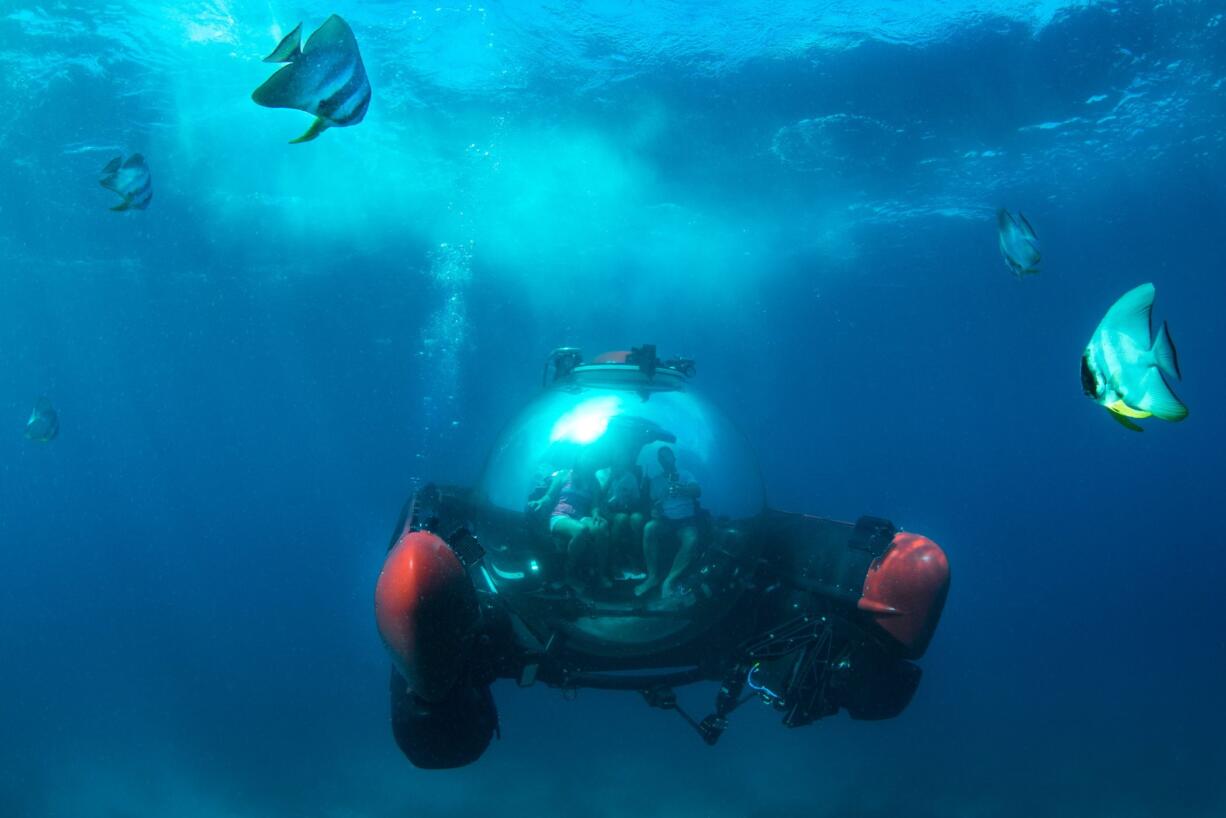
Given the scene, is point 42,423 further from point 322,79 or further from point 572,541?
point 322,79

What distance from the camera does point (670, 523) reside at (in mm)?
3863

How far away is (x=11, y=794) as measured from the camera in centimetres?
1591

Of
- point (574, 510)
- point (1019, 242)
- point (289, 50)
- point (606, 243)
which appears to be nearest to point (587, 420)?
point (574, 510)

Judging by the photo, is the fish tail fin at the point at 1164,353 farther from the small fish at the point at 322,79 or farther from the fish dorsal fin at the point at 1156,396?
the small fish at the point at 322,79

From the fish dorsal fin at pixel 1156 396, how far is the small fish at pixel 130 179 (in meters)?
5.70

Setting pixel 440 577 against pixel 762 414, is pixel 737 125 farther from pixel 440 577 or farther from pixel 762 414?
pixel 762 414

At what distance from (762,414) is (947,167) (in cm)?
4632

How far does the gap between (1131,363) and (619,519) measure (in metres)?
2.48

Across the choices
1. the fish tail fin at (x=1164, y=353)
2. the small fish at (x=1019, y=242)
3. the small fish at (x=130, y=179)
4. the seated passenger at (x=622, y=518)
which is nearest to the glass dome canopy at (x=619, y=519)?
the seated passenger at (x=622, y=518)

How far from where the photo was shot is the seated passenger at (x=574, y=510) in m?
3.78

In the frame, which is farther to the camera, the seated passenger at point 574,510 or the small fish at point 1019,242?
the small fish at point 1019,242

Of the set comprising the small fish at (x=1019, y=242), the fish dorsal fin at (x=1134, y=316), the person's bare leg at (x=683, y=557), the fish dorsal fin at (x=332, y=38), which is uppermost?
the small fish at (x=1019, y=242)

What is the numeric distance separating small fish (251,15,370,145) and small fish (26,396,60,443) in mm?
7042

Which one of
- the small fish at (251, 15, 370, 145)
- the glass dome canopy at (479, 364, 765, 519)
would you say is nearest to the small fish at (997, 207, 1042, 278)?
the glass dome canopy at (479, 364, 765, 519)
